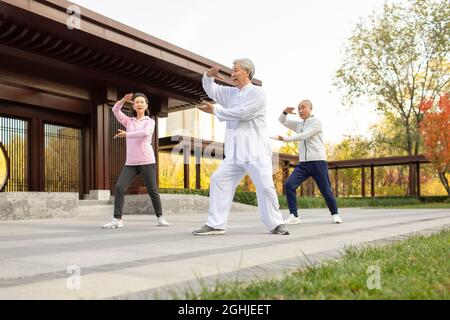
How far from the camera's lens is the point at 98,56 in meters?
12.5

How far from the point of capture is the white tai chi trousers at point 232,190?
18.6ft

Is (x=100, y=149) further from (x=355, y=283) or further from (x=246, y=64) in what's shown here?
A: (x=355, y=283)

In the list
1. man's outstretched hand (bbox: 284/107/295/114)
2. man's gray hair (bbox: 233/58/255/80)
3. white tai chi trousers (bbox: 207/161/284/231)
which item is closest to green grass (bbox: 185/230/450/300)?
white tai chi trousers (bbox: 207/161/284/231)

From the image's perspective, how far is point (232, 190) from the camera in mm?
5820

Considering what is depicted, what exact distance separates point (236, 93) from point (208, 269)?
122 inches

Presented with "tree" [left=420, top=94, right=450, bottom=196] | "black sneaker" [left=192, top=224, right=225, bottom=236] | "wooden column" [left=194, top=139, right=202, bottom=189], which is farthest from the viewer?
"tree" [left=420, top=94, right=450, bottom=196]

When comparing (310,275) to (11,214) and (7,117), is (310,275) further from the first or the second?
(7,117)

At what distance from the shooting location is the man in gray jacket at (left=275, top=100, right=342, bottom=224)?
25.6 ft

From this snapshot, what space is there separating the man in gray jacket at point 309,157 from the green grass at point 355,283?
4.33m

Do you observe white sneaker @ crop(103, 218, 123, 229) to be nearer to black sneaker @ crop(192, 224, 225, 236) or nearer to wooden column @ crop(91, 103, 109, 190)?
black sneaker @ crop(192, 224, 225, 236)

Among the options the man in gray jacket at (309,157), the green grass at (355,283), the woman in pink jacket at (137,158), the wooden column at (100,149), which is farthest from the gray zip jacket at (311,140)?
the wooden column at (100,149)

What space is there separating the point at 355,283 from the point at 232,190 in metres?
3.43

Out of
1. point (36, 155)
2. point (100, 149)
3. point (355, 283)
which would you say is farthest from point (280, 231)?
point (36, 155)
